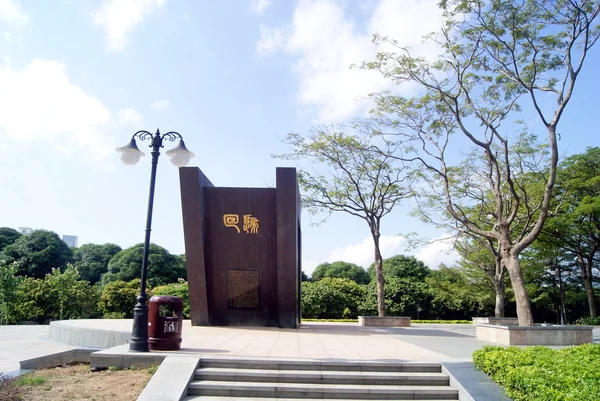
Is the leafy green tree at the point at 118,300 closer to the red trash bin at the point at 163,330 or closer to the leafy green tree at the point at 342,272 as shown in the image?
the red trash bin at the point at 163,330

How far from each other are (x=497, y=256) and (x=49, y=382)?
1783 cm

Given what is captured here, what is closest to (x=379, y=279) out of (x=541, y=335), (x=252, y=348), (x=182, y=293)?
(x=541, y=335)

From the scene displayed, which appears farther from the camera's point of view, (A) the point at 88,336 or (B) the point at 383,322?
(B) the point at 383,322

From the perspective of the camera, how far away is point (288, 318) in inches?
499

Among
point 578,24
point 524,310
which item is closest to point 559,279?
point 524,310

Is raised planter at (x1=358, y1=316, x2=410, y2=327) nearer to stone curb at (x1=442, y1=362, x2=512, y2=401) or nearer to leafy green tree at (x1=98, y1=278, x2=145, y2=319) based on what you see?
leafy green tree at (x1=98, y1=278, x2=145, y2=319)

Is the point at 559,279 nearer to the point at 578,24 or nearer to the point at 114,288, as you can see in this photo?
the point at 578,24

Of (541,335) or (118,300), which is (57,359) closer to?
(541,335)

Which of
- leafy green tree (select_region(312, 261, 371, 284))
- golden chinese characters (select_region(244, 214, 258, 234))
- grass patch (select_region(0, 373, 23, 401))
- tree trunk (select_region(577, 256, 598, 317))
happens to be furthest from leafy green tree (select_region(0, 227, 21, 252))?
tree trunk (select_region(577, 256, 598, 317))

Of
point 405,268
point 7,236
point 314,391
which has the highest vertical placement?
point 7,236

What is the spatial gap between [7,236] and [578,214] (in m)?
38.4

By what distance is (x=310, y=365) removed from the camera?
21.7ft

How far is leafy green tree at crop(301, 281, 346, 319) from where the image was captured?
2353cm

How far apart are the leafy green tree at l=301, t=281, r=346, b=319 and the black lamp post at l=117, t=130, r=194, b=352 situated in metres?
16.6
